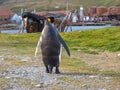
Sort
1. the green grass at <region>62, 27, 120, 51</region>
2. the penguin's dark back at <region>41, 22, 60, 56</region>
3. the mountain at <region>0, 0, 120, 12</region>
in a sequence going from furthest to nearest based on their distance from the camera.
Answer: the mountain at <region>0, 0, 120, 12</region>, the green grass at <region>62, 27, 120, 51</region>, the penguin's dark back at <region>41, 22, 60, 56</region>

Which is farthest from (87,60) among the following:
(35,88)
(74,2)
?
(74,2)

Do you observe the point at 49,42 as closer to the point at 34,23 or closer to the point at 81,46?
the point at 81,46

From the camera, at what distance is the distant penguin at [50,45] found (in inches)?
461

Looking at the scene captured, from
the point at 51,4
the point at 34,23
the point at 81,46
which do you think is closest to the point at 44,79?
the point at 81,46

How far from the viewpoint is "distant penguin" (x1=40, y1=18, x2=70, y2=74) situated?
11719mm

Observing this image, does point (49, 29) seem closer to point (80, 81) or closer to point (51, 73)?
point (51, 73)

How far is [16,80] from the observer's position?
10.4 meters

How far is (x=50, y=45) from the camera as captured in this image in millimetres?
11766

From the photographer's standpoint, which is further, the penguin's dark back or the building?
the building

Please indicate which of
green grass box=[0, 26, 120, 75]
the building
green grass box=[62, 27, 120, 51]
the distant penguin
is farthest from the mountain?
the distant penguin

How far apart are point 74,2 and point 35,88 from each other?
183 metres

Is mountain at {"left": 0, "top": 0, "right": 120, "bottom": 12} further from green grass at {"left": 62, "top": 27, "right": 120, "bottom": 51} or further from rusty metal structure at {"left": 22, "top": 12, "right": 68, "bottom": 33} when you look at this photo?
green grass at {"left": 62, "top": 27, "right": 120, "bottom": 51}

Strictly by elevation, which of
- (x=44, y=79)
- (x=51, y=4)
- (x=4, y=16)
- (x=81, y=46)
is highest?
(x=44, y=79)

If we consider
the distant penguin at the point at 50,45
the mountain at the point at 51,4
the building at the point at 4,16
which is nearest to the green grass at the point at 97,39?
the distant penguin at the point at 50,45
